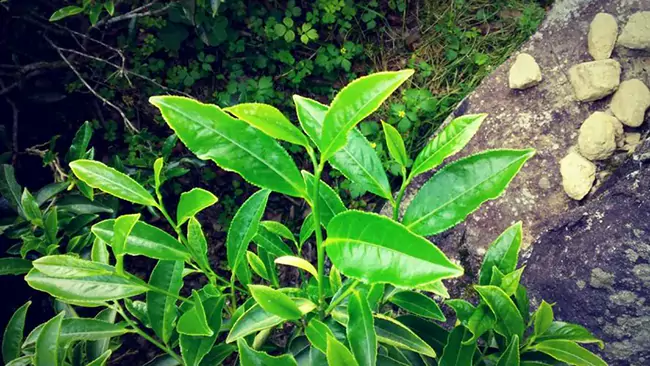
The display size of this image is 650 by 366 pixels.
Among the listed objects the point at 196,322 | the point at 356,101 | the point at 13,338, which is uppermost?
the point at 356,101

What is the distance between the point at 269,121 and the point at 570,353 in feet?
2.46

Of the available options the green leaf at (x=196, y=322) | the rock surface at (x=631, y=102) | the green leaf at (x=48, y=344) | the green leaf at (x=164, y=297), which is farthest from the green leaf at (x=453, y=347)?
the rock surface at (x=631, y=102)

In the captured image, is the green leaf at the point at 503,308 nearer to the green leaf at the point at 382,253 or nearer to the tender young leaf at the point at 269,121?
the green leaf at the point at 382,253

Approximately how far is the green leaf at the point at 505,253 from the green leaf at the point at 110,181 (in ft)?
2.30

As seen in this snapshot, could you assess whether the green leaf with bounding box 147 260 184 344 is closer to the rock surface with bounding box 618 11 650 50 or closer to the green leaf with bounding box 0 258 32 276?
the green leaf with bounding box 0 258 32 276

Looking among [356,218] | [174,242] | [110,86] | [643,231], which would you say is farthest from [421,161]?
[110,86]

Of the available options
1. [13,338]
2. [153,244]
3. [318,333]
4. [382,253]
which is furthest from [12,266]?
[382,253]

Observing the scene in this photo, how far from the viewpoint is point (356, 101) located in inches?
27.6

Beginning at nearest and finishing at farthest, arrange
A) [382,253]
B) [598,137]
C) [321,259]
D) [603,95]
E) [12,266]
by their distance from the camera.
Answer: [382,253] → [321,259] → [12,266] → [598,137] → [603,95]

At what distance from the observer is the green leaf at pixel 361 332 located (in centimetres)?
88

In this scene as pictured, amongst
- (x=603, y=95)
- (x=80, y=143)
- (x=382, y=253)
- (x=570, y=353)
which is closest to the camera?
(x=382, y=253)

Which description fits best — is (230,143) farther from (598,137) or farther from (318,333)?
(598,137)

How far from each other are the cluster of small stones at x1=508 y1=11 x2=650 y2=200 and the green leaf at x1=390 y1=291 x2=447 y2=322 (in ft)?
3.52

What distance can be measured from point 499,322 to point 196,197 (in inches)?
25.1
